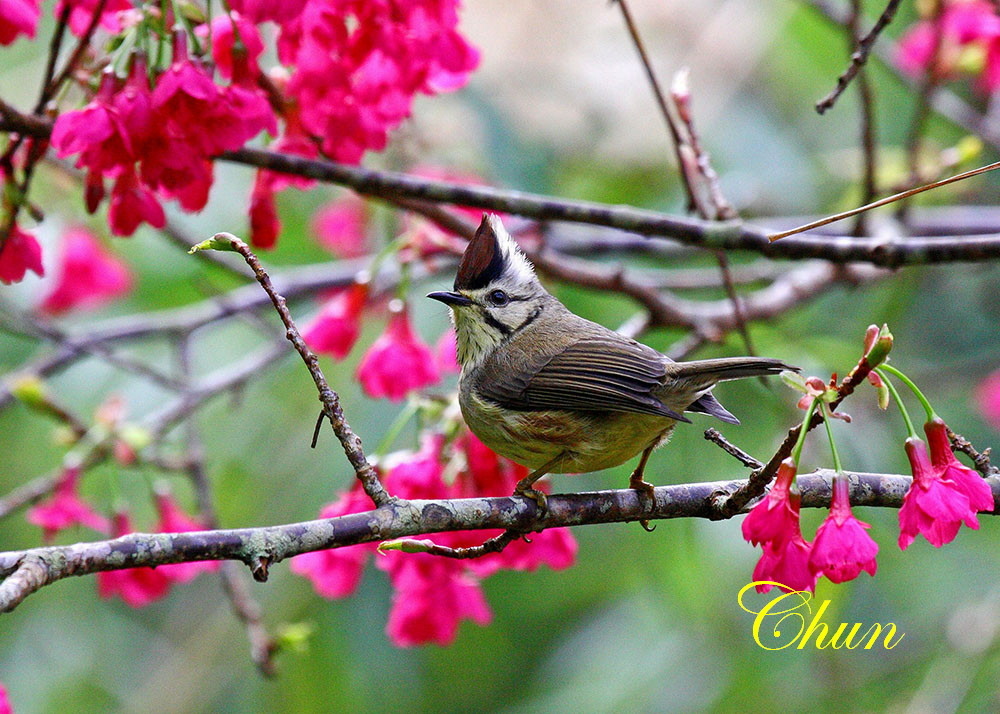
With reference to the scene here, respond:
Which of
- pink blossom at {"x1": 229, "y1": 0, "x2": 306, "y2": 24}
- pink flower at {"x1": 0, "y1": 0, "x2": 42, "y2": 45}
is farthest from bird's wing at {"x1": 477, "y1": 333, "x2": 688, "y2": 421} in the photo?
pink flower at {"x1": 0, "y1": 0, "x2": 42, "y2": 45}

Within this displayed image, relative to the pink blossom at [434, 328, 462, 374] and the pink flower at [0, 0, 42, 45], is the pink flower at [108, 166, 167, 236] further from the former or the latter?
the pink blossom at [434, 328, 462, 374]

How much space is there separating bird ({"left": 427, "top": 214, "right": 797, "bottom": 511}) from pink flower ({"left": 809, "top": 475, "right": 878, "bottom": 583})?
0.47 m

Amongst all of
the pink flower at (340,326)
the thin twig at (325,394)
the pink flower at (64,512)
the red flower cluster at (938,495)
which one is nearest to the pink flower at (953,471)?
the red flower cluster at (938,495)

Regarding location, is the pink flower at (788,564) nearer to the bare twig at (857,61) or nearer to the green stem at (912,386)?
the green stem at (912,386)

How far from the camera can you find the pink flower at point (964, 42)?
386 cm

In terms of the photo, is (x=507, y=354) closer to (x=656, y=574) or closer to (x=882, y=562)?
(x=656, y=574)

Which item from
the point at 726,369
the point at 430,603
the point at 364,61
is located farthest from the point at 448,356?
the point at 726,369

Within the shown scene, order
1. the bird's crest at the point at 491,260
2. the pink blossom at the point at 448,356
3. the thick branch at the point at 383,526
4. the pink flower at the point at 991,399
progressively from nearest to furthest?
1. the thick branch at the point at 383,526
2. the bird's crest at the point at 491,260
3. the pink blossom at the point at 448,356
4. the pink flower at the point at 991,399

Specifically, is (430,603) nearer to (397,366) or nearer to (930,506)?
(397,366)

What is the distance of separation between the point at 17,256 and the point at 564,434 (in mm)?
1247

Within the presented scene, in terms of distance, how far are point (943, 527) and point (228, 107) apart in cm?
152

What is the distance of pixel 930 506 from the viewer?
1.71m

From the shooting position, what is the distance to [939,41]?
11.3 ft

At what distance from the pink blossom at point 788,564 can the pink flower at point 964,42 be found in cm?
261
